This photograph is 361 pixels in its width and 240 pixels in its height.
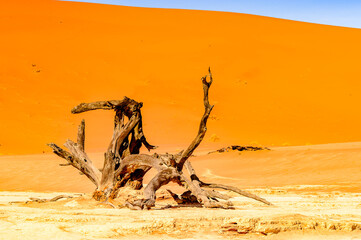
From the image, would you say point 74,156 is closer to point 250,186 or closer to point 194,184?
point 194,184

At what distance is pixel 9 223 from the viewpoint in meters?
7.59

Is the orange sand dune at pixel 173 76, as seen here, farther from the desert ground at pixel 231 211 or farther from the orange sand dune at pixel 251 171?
the desert ground at pixel 231 211

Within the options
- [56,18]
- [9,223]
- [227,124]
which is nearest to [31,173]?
[9,223]

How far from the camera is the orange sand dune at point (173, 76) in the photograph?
30.1m

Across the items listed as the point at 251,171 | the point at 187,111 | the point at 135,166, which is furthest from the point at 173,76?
the point at 135,166

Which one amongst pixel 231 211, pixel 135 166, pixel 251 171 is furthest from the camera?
pixel 251 171

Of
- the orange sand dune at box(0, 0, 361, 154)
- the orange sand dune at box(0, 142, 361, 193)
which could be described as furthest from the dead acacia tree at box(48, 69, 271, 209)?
the orange sand dune at box(0, 0, 361, 154)

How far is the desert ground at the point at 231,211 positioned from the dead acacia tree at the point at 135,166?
25 centimetres

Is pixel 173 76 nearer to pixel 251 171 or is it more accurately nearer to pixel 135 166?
pixel 251 171

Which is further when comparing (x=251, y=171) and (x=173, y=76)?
(x=173, y=76)

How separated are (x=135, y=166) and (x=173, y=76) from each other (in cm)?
2834

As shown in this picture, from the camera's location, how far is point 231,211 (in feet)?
29.9

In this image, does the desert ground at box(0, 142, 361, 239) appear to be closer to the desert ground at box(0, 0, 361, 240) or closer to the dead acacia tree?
the desert ground at box(0, 0, 361, 240)

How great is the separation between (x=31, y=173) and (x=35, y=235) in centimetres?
1256
